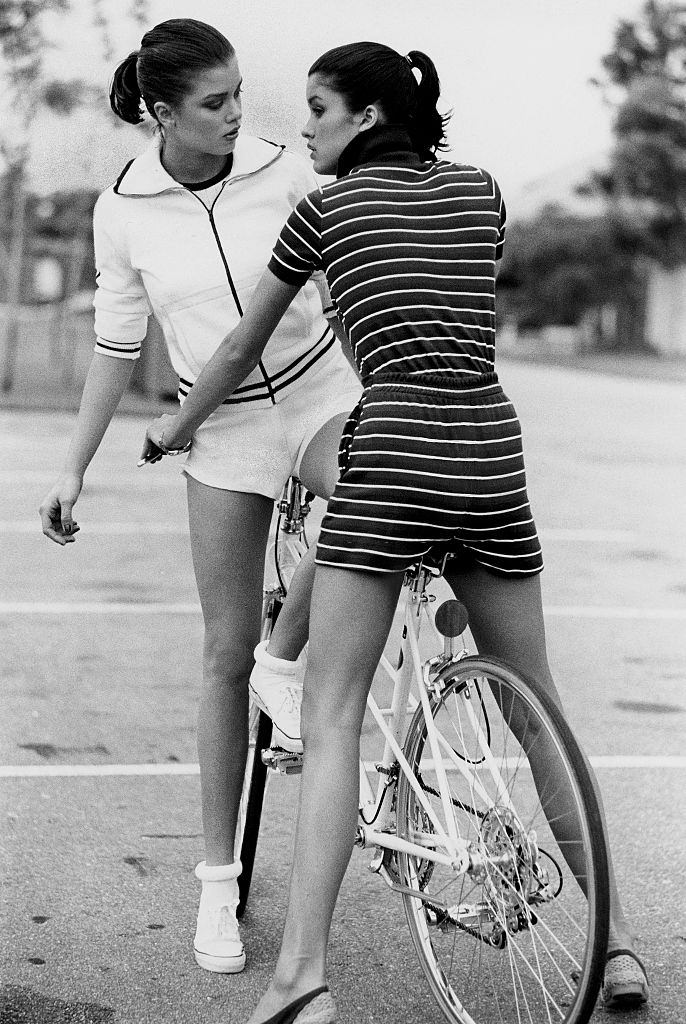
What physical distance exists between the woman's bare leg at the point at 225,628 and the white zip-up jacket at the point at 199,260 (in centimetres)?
27

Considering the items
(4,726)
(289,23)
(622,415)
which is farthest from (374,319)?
(622,415)

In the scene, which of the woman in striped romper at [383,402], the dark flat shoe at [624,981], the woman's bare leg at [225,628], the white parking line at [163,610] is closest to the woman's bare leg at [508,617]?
the woman in striped romper at [383,402]

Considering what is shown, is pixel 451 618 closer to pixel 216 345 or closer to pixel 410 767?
pixel 410 767

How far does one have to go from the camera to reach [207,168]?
140 inches

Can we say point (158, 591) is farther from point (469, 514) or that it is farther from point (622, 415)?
point (622, 415)

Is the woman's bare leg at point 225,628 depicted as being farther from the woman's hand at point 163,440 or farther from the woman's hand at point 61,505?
the woman's hand at point 61,505

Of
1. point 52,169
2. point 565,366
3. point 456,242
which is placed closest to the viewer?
point 456,242

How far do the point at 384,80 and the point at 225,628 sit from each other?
1.35 meters

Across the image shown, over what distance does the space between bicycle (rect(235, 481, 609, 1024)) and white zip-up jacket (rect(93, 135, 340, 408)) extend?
687 millimetres

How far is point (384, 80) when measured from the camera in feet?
10.1

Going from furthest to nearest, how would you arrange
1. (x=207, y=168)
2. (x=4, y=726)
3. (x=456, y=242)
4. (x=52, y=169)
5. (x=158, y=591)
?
(x=52, y=169)
(x=158, y=591)
(x=4, y=726)
(x=207, y=168)
(x=456, y=242)

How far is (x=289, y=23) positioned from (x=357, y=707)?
13.7 ft

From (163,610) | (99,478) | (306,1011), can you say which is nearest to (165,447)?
(306,1011)

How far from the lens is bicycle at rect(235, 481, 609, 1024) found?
9.82 feet
